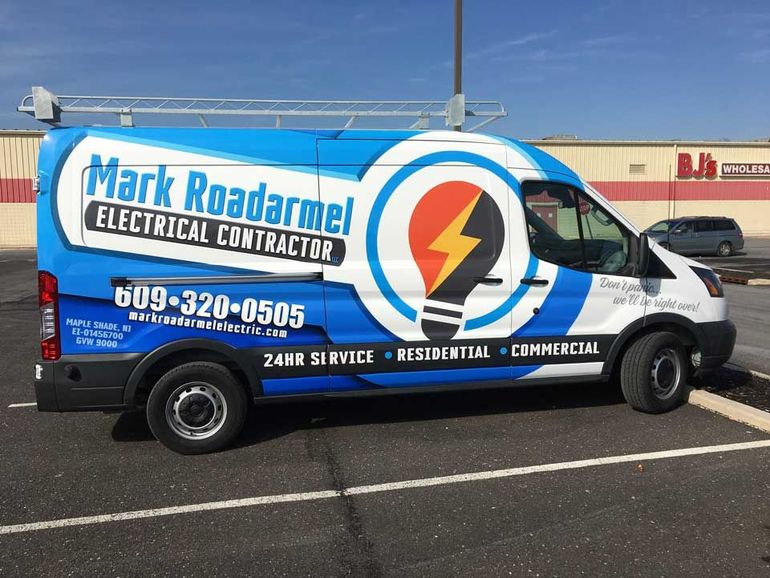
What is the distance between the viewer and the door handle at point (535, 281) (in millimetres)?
4688

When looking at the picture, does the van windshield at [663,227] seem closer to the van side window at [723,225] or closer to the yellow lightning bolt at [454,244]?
the van side window at [723,225]

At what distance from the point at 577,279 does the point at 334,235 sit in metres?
2.01

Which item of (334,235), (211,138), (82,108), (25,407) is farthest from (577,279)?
(25,407)

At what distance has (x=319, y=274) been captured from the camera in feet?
14.2

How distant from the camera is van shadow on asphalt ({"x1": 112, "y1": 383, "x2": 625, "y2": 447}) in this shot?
488cm

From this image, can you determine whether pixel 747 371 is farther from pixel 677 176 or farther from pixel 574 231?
pixel 677 176

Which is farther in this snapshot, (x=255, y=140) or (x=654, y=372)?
(x=654, y=372)

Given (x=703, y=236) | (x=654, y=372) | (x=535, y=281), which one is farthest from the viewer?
(x=703, y=236)

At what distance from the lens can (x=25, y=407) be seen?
557 cm

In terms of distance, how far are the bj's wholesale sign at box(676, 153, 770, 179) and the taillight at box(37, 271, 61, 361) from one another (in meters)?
36.4

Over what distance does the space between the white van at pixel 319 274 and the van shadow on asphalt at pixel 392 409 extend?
1.66 feet

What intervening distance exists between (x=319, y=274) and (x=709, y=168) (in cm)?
3646

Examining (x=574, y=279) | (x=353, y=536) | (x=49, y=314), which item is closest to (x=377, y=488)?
(x=353, y=536)

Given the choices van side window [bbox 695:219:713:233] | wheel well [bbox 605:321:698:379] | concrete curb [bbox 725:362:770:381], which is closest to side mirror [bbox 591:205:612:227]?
wheel well [bbox 605:321:698:379]
